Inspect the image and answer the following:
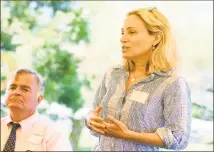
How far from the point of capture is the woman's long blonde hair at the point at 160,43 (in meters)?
1.56

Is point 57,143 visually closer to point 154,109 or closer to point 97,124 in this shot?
point 97,124

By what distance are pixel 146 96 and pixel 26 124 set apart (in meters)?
0.76

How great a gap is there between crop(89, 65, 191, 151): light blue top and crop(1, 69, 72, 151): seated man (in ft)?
1.42

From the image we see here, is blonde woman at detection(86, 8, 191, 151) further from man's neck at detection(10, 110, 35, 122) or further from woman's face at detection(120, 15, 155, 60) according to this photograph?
man's neck at detection(10, 110, 35, 122)

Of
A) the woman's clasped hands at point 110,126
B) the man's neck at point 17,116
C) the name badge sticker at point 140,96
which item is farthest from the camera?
the man's neck at point 17,116

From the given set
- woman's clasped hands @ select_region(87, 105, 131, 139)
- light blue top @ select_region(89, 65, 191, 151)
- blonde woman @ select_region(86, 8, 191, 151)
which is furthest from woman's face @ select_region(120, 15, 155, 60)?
woman's clasped hands @ select_region(87, 105, 131, 139)

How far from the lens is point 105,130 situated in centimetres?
143

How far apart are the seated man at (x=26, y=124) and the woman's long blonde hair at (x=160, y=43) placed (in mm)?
689

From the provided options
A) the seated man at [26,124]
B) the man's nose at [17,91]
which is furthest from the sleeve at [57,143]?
the man's nose at [17,91]

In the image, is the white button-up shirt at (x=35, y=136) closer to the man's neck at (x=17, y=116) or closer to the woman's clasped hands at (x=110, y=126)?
the man's neck at (x=17, y=116)

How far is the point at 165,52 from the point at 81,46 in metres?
1.73

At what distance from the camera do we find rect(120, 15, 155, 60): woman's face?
1.55 meters

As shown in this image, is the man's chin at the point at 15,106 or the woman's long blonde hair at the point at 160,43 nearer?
the woman's long blonde hair at the point at 160,43

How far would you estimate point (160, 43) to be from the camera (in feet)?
5.22
